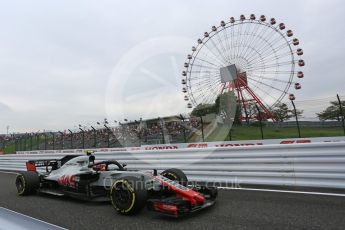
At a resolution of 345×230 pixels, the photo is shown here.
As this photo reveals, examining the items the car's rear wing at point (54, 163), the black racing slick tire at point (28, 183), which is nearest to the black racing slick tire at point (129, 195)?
the car's rear wing at point (54, 163)

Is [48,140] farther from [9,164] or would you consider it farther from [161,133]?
[161,133]

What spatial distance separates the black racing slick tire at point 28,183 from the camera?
24.5 ft

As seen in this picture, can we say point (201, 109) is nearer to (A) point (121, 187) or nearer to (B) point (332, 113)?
(B) point (332, 113)

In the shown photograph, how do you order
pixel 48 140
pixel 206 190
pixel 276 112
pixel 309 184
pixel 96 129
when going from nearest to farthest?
1. pixel 206 190
2. pixel 309 184
3. pixel 96 129
4. pixel 276 112
5. pixel 48 140

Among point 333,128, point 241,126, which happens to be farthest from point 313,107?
point 241,126

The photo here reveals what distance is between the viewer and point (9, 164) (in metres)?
16.7

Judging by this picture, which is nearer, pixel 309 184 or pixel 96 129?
pixel 309 184

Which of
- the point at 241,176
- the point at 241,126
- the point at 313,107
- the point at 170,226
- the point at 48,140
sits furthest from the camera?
the point at 48,140

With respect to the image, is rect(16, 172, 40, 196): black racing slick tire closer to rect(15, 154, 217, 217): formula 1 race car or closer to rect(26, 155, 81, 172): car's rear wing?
rect(15, 154, 217, 217): formula 1 race car

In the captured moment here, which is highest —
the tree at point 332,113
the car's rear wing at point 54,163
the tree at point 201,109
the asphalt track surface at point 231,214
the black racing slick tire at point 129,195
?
the tree at point 201,109

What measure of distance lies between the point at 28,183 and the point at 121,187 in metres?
3.14

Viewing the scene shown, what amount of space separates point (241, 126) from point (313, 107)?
14.5 feet

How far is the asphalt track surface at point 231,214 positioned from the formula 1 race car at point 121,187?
Answer: 175 millimetres

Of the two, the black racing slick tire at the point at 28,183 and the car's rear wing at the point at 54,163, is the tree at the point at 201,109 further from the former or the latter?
the black racing slick tire at the point at 28,183
